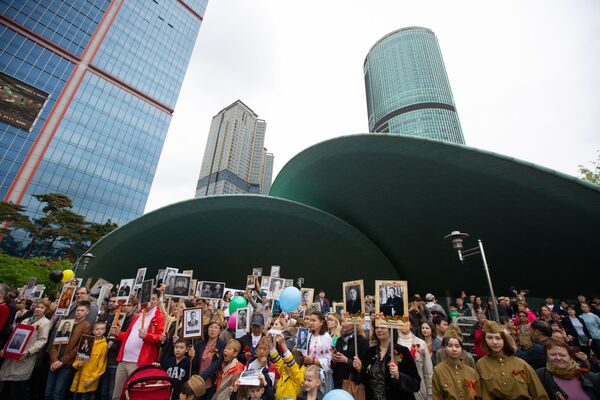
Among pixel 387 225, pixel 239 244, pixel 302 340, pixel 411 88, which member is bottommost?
pixel 302 340

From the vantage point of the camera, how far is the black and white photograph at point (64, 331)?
4.88m

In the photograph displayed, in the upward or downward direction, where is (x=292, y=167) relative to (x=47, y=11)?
downward

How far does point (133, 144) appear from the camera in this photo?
59312mm

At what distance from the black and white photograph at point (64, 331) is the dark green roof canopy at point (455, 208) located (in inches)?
565

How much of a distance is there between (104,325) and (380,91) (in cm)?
11026

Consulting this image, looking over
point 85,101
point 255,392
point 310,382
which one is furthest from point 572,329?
point 85,101

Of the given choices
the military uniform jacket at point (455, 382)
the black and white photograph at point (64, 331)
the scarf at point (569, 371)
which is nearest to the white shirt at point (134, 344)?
the black and white photograph at point (64, 331)

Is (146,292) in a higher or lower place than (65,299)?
higher

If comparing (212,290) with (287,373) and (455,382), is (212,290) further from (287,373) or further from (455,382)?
(455,382)

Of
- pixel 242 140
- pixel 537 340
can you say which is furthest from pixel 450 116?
pixel 537 340

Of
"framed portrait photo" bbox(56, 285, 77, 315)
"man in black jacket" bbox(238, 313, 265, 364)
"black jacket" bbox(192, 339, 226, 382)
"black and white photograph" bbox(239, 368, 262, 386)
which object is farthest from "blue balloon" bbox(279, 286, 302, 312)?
"framed portrait photo" bbox(56, 285, 77, 315)

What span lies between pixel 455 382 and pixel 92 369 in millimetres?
5756

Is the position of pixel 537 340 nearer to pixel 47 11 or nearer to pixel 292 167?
pixel 292 167

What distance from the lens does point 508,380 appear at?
2.86m
